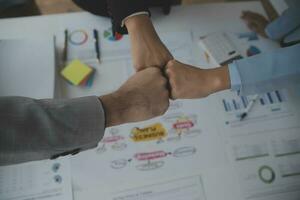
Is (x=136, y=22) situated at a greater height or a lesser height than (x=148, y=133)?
greater

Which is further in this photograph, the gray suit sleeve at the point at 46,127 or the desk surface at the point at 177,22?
the desk surface at the point at 177,22

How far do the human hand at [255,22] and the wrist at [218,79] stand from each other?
0.77 ft

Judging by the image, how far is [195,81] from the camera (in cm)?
76

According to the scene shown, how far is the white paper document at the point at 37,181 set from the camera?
67 cm

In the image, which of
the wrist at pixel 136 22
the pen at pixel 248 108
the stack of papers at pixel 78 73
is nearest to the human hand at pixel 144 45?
the wrist at pixel 136 22

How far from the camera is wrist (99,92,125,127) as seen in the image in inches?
24.5

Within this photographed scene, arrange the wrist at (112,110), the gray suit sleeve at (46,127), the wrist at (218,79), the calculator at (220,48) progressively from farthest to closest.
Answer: the calculator at (220,48), the wrist at (218,79), the wrist at (112,110), the gray suit sleeve at (46,127)

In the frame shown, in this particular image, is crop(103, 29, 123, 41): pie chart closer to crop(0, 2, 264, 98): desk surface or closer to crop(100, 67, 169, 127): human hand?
crop(0, 2, 264, 98): desk surface

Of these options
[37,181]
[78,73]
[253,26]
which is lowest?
[37,181]

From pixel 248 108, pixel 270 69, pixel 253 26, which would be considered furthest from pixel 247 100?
pixel 253 26

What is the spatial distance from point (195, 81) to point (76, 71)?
29 cm

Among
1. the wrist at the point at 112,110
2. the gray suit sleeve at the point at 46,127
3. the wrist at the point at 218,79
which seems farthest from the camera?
the wrist at the point at 218,79

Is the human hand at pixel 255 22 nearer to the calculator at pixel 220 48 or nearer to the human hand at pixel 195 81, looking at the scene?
the calculator at pixel 220 48

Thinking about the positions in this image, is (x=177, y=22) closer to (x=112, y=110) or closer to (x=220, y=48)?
(x=220, y=48)
